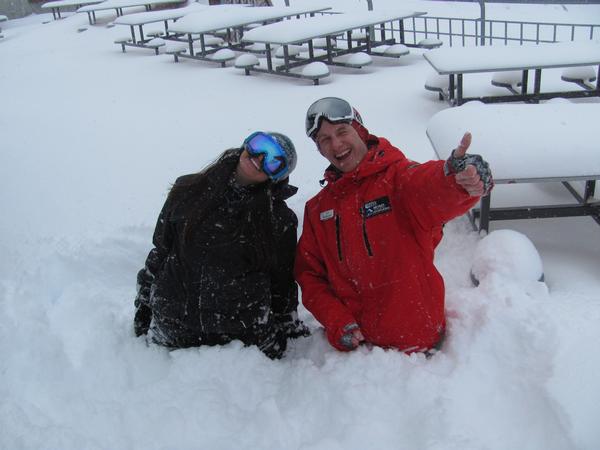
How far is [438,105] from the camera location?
7516 millimetres

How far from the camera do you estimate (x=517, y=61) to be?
269 inches

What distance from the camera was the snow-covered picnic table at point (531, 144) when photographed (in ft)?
11.8

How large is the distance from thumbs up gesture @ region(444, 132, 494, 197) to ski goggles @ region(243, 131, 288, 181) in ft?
2.40

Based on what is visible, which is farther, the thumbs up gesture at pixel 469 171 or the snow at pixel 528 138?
the snow at pixel 528 138

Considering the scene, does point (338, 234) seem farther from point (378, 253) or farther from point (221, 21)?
point (221, 21)

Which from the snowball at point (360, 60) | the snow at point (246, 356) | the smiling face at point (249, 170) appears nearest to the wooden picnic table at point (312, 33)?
the snowball at point (360, 60)

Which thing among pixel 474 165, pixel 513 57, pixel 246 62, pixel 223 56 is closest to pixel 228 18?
pixel 223 56

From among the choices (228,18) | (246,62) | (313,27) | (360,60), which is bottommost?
(360,60)

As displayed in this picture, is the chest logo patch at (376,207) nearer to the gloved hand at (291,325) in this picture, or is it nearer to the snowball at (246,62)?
the gloved hand at (291,325)

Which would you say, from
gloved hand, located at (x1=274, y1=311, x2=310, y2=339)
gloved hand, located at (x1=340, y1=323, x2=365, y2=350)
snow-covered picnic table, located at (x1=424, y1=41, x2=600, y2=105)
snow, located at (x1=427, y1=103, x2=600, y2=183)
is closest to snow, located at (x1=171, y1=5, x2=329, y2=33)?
snow-covered picnic table, located at (x1=424, y1=41, x2=600, y2=105)

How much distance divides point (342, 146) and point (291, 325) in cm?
111

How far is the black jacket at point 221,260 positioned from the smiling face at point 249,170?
0.13ft

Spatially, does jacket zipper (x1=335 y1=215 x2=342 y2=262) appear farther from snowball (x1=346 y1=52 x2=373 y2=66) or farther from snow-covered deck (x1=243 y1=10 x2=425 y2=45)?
snowball (x1=346 y1=52 x2=373 y2=66)

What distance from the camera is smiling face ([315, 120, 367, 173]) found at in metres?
2.47
